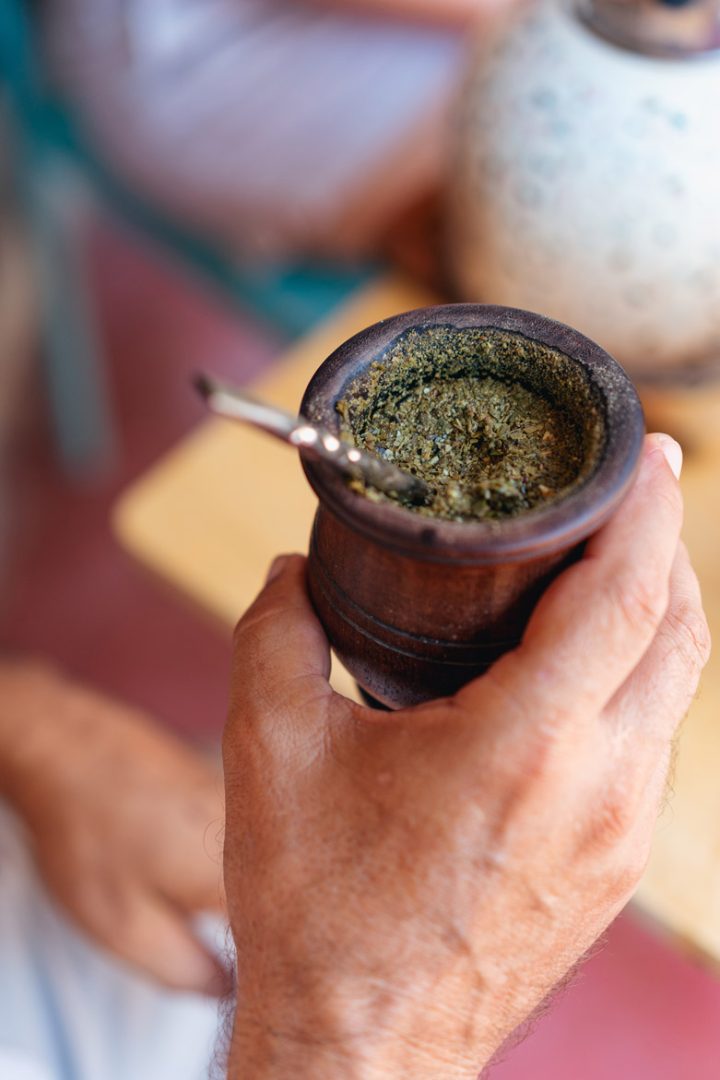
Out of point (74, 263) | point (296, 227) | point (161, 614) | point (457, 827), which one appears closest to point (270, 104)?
point (296, 227)

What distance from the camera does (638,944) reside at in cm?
109

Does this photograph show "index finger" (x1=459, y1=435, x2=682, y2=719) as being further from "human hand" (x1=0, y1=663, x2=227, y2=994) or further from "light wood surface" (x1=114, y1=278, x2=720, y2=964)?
"human hand" (x1=0, y1=663, x2=227, y2=994)

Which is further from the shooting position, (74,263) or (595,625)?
(74,263)

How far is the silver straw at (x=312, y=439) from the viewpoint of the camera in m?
0.36

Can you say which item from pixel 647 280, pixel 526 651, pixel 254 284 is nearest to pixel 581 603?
pixel 526 651

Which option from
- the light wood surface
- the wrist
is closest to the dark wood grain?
the wrist

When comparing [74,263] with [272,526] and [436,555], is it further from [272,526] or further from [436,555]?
[436,555]

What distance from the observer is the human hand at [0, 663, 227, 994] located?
0.74m

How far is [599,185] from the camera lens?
2.17 feet

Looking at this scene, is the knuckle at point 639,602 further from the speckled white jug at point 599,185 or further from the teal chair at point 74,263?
the teal chair at point 74,263

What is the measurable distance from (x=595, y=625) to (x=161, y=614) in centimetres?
113

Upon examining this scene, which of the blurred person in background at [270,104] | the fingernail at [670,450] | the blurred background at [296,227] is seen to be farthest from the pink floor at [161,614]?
the fingernail at [670,450]

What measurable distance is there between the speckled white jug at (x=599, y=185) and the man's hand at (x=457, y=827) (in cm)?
30

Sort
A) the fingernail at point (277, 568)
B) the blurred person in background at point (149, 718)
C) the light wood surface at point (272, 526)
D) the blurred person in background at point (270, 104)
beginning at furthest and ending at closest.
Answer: the blurred person in background at point (270, 104) → the blurred person in background at point (149, 718) → the light wood surface at point (272, 526) → the fingernail at point (277, 568)
